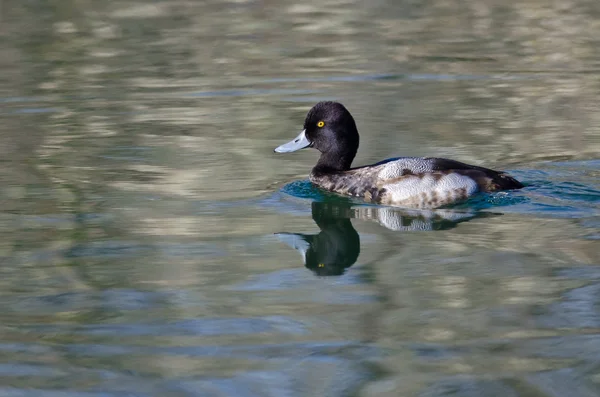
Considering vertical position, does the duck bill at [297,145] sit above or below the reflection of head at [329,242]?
above

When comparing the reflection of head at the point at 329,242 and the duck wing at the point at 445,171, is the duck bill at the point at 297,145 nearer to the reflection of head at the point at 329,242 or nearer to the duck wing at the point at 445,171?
the reflection of head at the point at 329,242

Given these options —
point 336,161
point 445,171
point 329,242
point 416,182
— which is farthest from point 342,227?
point 336,161

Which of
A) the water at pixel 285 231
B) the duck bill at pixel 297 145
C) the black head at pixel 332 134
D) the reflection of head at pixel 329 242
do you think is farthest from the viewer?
the duck bill at pixel 297 145

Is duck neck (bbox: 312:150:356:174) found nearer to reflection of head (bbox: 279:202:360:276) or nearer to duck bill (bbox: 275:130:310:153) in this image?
duck bill (bbox: 275:130:310:153)

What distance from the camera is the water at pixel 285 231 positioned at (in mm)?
5750

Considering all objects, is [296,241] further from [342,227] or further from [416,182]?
[416,182]

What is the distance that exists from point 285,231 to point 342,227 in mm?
503

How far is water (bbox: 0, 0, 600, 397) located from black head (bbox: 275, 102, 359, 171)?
0.45m

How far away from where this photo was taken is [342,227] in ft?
28.8

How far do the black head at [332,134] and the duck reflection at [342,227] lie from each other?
0.70 metres

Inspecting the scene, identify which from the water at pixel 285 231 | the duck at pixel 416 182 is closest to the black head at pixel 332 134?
the duck at pixel 416 182

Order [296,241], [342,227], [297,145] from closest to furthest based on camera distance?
[296,241] < [342,227] < [297,145]

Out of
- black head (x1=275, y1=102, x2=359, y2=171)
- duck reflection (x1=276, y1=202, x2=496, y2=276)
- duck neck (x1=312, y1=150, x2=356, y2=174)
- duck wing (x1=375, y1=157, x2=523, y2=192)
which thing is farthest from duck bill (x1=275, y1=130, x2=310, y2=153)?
duck wing (x1=375, y1=157, x2=523, y2=192)

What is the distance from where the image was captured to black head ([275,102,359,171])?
32.8 ft
